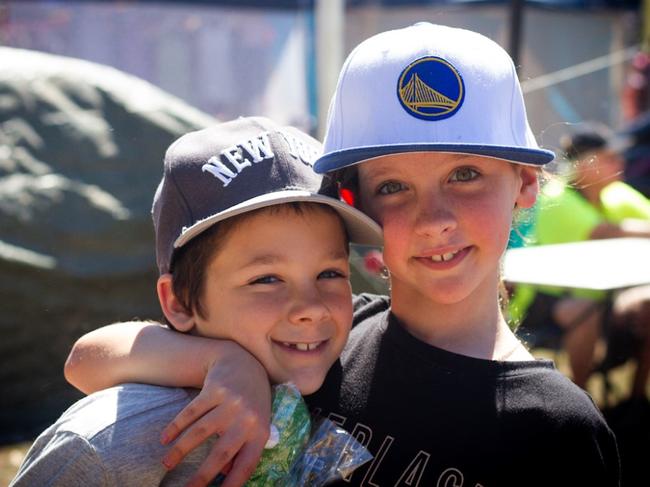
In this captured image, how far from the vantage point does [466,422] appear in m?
1.49

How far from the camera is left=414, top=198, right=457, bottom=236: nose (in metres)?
1.54

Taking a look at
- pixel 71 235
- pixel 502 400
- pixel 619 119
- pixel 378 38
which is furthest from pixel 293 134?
pixel 619 119

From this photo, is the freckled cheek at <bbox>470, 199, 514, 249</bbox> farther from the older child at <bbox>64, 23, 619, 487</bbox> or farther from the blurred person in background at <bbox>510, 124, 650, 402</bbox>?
the blurred person in background at <bbox>510, 124, 650, 402</bbox>

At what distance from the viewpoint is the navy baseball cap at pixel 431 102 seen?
4.97 ft

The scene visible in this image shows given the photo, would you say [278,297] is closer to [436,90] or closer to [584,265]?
[436,90]

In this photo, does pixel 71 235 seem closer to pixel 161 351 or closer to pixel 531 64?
pixel 161 351

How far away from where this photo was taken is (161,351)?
1.50 m

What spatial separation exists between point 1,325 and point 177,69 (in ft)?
18.1

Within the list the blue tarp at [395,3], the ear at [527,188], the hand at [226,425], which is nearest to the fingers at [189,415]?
the hand at [226,425]

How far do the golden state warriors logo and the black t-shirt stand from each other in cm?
48

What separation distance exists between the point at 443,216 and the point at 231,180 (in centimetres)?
41

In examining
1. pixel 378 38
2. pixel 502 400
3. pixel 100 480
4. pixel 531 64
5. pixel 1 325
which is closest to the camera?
pixel 100 480

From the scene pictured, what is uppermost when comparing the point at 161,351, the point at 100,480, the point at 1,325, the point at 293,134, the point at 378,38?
the point at 378,38

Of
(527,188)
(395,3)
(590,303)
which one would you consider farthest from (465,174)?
(395,3)
